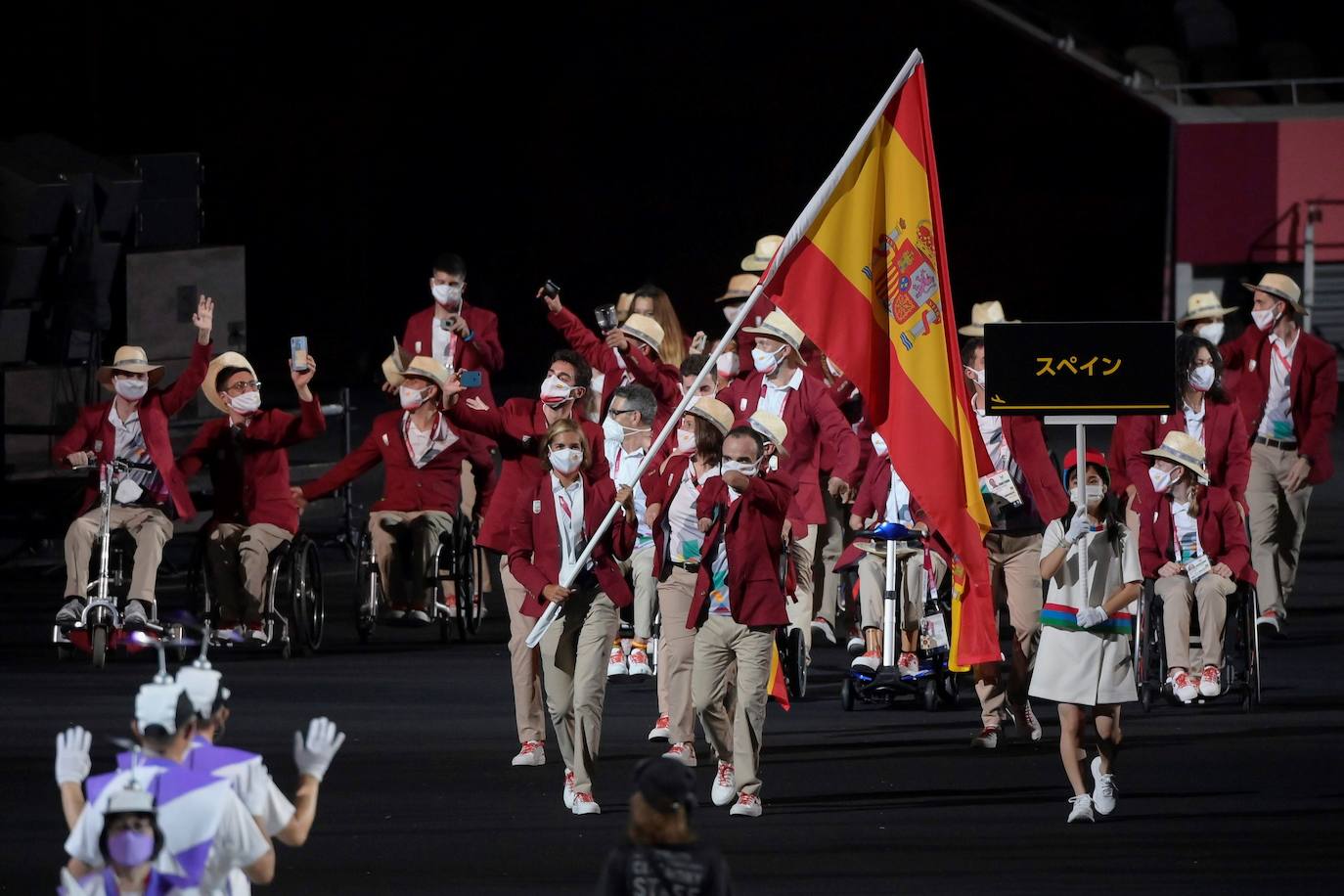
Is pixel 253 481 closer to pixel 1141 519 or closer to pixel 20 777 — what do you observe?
pixel 20 777

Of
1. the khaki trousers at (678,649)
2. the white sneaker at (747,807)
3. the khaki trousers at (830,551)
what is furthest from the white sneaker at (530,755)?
the khaki trousers at (830,551)

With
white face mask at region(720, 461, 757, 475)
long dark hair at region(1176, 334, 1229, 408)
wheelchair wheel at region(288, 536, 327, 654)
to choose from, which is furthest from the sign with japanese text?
wheelchair wheel at region(288, 536, 327, 654)

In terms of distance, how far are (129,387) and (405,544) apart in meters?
1.87

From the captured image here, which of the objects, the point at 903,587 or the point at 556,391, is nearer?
the point at 556,391

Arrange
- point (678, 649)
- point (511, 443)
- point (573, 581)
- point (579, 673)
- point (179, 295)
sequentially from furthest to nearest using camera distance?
point (179, 295), point (511, 443), point (678, 649), point (573, 581), point (579, 673)

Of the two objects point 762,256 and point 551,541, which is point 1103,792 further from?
point 762,256

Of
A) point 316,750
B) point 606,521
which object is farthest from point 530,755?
point 316,750

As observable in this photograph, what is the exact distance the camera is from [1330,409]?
16.7 metres

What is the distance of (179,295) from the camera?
71.6ft

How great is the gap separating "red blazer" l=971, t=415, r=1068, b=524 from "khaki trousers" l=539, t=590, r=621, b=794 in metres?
2.98

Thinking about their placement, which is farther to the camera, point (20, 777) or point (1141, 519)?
point (1141, 519)

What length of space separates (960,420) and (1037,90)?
23.1 m

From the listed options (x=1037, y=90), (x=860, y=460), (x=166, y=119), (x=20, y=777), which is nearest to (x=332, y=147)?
(x=166, y=119)

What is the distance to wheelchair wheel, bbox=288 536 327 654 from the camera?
50.2 ft
